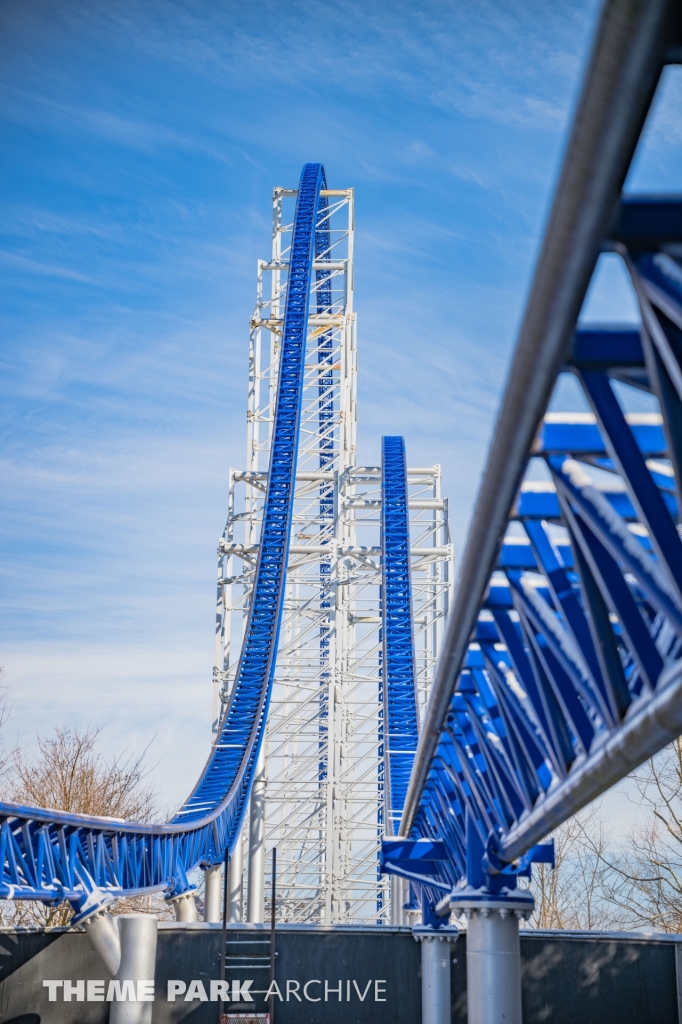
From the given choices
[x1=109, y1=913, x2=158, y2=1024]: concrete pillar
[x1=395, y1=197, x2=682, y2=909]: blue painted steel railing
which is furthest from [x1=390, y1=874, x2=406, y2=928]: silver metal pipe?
[x1=395, y1=197, x2=682, y2=909]: blue painted steel railing

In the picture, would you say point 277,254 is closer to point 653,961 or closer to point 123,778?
point 123,778

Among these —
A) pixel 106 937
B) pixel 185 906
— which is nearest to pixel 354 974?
pixel 185 906

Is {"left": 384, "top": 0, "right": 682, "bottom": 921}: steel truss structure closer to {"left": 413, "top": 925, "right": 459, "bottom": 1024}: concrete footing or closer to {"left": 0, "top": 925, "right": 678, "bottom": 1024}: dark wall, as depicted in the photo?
{"left": 413, "top": 925, "right": 459, "bottom": 1024}: concrete footing

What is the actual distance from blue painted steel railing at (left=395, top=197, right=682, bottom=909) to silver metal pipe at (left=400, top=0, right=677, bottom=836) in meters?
0.12

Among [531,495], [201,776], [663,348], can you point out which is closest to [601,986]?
[201,776]

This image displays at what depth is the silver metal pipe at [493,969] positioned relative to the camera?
27.7ft

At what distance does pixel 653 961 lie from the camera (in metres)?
13.6

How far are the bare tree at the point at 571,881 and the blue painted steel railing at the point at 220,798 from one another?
10.7 m

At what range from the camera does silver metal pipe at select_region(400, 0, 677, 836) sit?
80.0 inches

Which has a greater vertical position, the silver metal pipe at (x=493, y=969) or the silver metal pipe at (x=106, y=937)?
the silver metal pipe at (x=106, y=937)

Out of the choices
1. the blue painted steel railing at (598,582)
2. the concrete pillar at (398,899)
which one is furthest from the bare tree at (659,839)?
the blue painted steel railing at (598,582)

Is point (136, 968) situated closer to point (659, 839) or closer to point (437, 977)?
point (437, 977)

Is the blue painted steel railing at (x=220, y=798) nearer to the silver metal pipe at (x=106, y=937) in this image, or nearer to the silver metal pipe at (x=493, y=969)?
the silver metal pipe at (x=106, y=937)

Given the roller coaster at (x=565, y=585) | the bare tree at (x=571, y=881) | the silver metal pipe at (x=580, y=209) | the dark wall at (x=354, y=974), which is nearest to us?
the silver metal pipe at (x=580, y=209)
